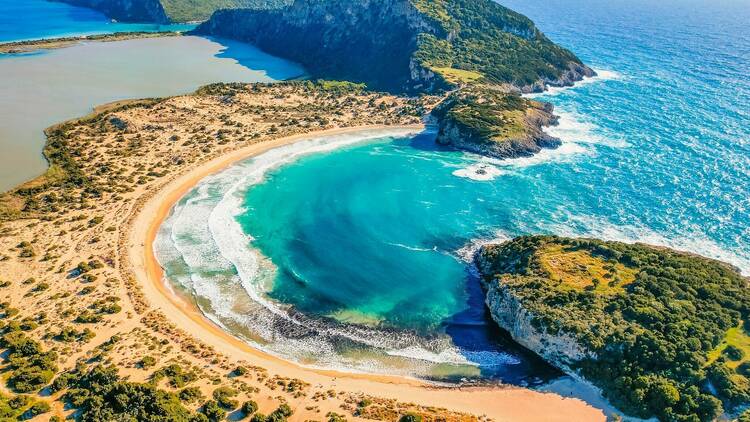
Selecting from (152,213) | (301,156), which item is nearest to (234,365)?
(152,213)

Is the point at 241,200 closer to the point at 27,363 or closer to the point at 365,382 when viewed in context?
the point at 27,363

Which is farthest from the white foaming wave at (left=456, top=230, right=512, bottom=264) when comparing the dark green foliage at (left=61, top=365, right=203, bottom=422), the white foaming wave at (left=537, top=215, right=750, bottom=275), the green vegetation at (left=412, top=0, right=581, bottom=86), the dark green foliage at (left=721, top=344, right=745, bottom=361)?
the green vegetation at (left=412, top=0, right=581, bottom=86)

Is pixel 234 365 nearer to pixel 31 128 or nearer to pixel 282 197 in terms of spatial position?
pixel 282 197

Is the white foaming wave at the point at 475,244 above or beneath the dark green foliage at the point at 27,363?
above

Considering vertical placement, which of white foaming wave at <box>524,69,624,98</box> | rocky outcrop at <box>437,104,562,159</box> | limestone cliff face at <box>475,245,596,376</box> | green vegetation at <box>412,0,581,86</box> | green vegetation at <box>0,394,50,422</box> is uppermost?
green vegetation at <box>412,0,581,86</box>

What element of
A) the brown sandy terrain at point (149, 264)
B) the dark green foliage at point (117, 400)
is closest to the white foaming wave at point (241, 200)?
the brown sandy terrain at point (149, 264)

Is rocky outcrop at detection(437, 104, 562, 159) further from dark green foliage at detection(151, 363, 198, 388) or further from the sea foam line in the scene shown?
dark green foliage at detection(151, 363, 198, 388)

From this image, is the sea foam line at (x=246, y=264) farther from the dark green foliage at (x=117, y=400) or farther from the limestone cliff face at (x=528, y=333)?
the dark green foliage at (x=117, y=400)
